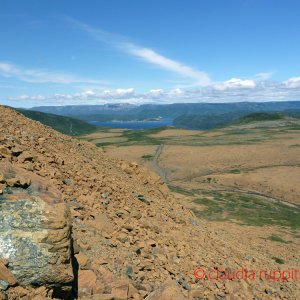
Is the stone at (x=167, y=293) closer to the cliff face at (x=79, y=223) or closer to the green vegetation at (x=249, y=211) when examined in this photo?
the cliff face at (x=79, y=223)

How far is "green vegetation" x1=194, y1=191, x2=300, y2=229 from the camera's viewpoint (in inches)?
1583

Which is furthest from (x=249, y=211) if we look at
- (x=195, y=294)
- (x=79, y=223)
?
(x=79, y=223)

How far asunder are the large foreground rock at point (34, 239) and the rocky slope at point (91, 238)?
0.08 feet

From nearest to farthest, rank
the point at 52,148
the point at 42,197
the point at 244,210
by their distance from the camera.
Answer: the point at 42,197 < the point at 52,148 < the point at 244,210

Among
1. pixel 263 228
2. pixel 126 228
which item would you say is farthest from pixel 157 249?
pixel 263 228

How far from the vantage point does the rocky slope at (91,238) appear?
908 cm

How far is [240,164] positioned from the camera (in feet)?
310

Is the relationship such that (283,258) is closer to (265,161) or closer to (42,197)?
(42,197)

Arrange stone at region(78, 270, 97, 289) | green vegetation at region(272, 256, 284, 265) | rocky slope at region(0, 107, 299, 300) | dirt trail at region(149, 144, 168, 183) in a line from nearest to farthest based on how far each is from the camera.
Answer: rocky slope at region(0, 107, 299, 300) < stone at region(78, 270, 97, 289) < green vegetation at region(272, 256, 284, 265) < dirt trail at region(149, 144, 168, 183)

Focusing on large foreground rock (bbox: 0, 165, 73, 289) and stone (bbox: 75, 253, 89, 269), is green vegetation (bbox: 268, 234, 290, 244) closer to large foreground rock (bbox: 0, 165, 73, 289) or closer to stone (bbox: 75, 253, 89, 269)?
stone (bbox: 75, 253, 89, 269)

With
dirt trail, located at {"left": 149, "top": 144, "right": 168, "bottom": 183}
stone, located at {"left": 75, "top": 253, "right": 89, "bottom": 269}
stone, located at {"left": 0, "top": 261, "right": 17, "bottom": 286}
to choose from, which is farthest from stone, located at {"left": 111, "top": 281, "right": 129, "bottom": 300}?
dirt trail, located at {"left": 149, "top": 144, "right": 168, "bottom": 183}

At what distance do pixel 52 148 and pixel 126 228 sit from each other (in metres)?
7.85

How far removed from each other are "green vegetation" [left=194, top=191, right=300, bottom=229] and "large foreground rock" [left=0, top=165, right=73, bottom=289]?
101 ft

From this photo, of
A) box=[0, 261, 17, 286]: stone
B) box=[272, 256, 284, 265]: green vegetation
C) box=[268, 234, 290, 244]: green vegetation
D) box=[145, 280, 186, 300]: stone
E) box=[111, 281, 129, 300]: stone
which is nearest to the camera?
box=[0, 261, 17, 286]: stone
